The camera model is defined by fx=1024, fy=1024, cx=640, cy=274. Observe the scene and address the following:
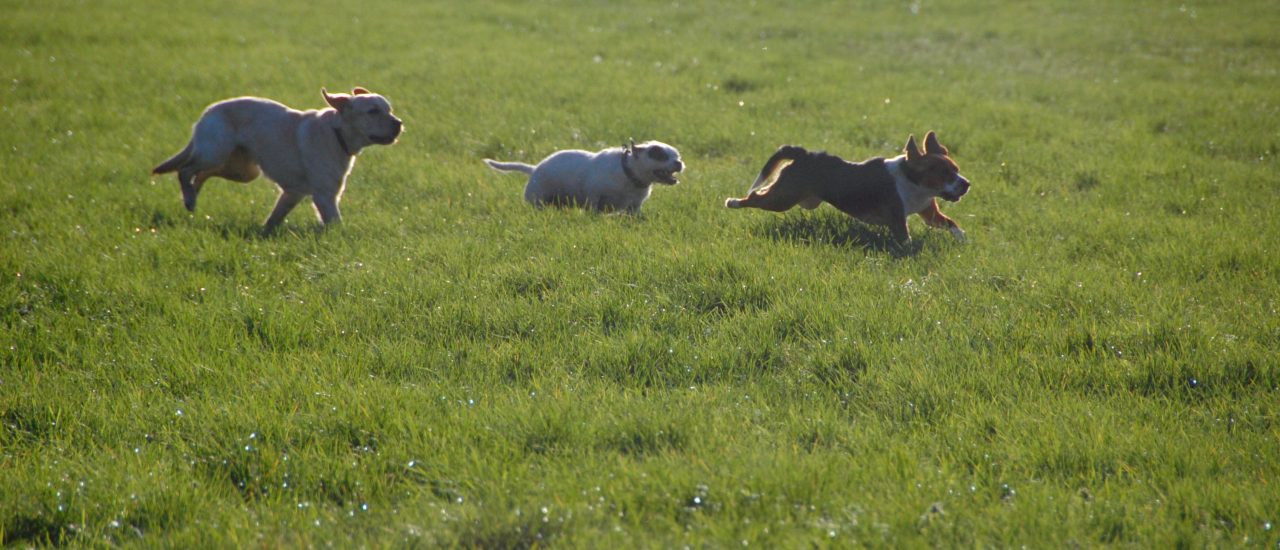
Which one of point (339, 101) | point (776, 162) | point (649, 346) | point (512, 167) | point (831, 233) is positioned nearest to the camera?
point (649, 346)

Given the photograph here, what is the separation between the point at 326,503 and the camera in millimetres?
3771

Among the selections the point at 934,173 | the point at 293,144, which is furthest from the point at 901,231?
the point at 293,144

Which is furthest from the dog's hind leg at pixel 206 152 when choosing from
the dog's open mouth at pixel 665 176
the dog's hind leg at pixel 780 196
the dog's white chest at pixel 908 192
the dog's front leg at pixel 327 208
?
the dog's white chest at pixel 908 192

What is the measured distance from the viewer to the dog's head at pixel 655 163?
24.1 feet

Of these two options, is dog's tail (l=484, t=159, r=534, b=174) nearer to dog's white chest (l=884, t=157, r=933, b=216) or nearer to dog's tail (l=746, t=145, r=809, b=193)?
dog's tail (l=746, t=145, r=809, b=193)

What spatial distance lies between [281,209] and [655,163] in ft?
8.93

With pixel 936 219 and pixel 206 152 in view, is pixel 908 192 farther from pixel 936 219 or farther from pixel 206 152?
pixel 206 152

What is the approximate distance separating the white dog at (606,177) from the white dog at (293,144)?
3.77 feet

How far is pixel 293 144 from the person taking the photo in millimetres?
7359

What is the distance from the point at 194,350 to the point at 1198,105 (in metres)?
11.1

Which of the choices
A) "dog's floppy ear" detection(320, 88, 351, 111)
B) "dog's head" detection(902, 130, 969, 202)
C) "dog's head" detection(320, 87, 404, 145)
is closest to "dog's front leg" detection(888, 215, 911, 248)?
"dog's head" detection(902, 130, 969, 202)

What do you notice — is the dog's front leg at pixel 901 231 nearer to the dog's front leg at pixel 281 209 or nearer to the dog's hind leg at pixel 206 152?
the dog's front leg at pixel 281 209

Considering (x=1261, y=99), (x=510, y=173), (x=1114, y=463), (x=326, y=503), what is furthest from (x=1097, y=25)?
(x=326, y=503)

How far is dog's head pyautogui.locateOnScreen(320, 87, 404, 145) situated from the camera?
7.23 meters
